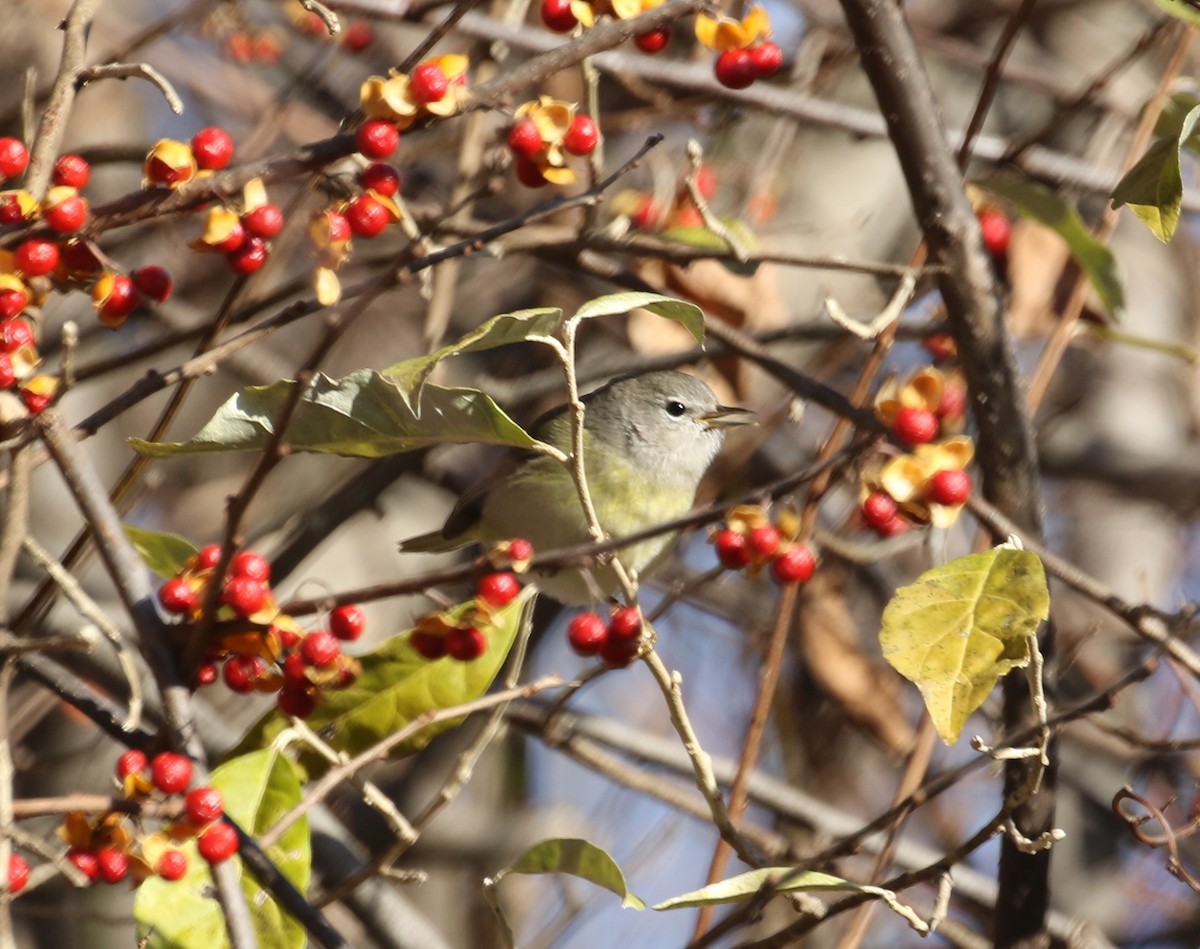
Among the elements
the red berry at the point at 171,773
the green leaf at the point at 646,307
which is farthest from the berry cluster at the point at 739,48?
the red berry at the point at 171,773

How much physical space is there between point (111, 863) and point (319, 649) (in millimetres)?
344

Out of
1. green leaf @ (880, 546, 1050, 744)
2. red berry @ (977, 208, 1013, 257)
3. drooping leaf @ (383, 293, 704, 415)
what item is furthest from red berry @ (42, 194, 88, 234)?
Result: red berry @ (977, 208, 1013, 257)

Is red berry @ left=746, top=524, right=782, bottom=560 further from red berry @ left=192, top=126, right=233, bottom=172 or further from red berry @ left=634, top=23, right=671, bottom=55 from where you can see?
red berry @ left=192, top=126, right=233, bottom=172

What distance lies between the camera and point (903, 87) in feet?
7.48

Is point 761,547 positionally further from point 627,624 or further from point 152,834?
point 152,834

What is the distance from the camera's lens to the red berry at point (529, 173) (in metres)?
2.01

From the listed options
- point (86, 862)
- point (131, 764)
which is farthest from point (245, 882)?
point (131, 764)

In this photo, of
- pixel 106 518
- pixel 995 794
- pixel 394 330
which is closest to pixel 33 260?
pixel 106 518

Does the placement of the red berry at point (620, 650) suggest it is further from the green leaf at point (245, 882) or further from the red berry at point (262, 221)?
the red berry at point (262, 221)

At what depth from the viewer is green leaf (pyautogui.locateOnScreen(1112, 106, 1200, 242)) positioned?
1836mm

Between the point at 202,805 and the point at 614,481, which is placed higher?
the point at 202,805

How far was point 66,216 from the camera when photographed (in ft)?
5.63

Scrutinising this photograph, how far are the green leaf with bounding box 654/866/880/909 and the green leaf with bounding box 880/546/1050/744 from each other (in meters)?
0.27

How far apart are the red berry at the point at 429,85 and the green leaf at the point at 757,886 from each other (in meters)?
1.07
